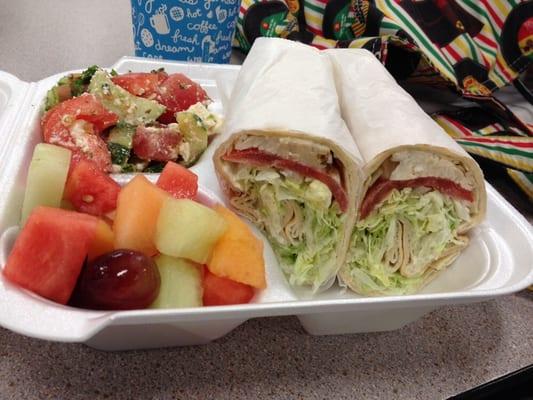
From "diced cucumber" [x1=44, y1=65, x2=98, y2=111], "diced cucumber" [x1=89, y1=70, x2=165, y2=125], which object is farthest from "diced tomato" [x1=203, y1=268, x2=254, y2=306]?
"diced cucumber" [x1=44, y1=65, x2=98, y2=111]

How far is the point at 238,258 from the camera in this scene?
79cm

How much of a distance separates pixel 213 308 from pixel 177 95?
69 cm

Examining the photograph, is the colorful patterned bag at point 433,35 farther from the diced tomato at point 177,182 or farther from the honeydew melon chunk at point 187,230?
the honeydew melon chunk at point 187,230

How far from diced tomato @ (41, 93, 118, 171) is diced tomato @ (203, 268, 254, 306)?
1.16 feet

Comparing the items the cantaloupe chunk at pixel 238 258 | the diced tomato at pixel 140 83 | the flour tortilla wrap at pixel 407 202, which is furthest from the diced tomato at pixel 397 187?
the diced tomato at pixel 140 83

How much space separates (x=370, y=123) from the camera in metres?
0.97

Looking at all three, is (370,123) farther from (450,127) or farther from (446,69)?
(446,69)

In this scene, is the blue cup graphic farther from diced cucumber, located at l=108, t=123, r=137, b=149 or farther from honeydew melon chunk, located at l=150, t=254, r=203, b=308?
honeydew melon chunk, located at l=150, t=254, r=203, b=308

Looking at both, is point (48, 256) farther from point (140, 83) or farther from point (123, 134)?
point (140, 83)

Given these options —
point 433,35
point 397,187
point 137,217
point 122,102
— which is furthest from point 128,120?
point 433,35

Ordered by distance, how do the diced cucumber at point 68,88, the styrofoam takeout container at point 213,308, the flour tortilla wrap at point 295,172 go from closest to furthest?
the styrofoam takeout container at point 213,308, the flour tortilla wrap at point 295,172, the diced cucumber at point 68,88

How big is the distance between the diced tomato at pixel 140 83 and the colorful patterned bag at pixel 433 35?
60cm

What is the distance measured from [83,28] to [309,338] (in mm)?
1574

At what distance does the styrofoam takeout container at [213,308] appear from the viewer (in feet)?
2.09
